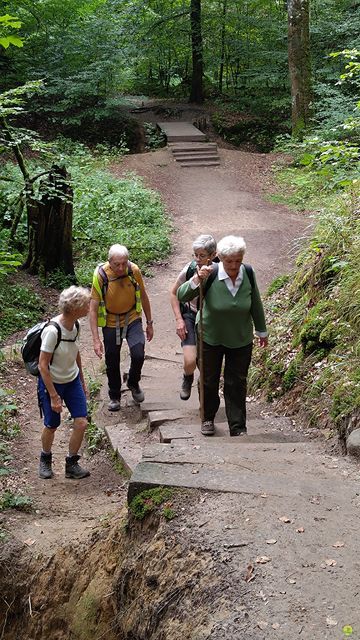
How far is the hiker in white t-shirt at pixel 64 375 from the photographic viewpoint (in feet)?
19.1

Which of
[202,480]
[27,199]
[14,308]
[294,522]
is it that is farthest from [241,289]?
[27,199]

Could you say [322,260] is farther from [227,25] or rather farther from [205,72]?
[205,72]

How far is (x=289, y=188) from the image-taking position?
18359 mm

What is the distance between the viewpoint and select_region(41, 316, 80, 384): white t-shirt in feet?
19.2

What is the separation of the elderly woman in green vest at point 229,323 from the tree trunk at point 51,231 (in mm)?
7357

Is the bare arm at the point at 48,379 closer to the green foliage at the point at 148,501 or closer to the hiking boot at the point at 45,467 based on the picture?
the hiking boot at the point at 45,467

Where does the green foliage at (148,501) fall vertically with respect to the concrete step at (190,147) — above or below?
below

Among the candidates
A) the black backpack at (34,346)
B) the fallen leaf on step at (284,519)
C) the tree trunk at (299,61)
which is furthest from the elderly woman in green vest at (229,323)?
the tree trunk at (299,61)

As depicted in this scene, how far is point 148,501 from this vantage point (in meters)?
4.36

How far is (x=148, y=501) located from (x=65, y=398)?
6.84ft

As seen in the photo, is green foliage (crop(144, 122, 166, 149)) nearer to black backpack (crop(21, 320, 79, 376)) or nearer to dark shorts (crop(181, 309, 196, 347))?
dark shorts (crop(181, 309, 196, 347))

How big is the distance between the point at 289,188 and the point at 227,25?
9.90 m

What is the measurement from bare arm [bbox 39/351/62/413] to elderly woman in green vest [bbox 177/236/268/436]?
129cm

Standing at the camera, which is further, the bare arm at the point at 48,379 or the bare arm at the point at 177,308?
the bare arm at the point at 177,308
